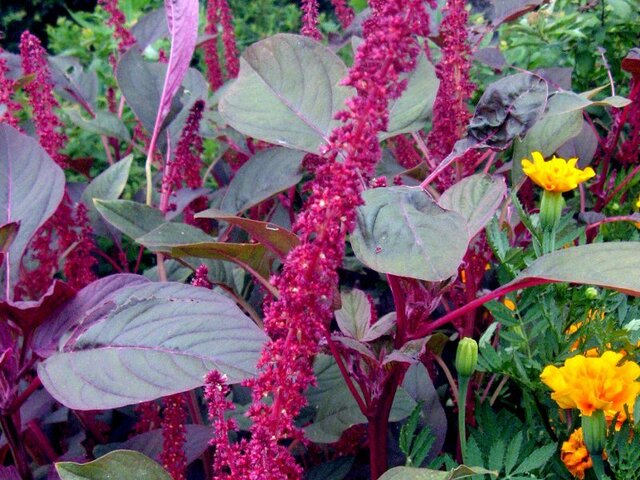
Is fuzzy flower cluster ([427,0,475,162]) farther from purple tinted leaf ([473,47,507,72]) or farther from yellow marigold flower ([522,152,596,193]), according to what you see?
purple tinted leaf ([473,47,507,72])

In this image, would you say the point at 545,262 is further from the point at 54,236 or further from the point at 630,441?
the point at 54,236

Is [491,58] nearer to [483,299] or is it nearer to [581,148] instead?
[581,148]

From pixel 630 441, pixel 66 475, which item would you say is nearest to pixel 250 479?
pixel 66 475

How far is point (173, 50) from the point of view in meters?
1.06

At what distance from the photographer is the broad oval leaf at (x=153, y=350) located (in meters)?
0.69

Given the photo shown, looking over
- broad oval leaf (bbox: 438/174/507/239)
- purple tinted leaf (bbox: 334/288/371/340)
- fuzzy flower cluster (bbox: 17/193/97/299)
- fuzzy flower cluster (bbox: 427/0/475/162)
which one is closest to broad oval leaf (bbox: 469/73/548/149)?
broad oval leaf (bbox: 438/174/507/239)

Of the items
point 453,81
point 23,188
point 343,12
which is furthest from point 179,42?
point 343,12

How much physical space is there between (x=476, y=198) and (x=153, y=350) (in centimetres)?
42

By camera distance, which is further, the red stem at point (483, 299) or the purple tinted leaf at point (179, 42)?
the purple tinted leaf at point (179, 42)

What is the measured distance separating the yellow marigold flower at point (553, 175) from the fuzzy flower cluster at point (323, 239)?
36 centimetres

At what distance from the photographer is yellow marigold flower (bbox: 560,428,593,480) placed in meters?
0.82

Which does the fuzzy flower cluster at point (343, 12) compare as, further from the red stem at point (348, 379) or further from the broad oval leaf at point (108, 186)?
the red stem at point (348, 379)

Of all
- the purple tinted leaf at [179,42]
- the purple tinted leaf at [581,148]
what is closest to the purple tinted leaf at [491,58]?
the purple tinted leaf at [581,148]

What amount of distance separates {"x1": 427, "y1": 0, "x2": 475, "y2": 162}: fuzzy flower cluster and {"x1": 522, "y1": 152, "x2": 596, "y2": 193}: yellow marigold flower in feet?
0.54
